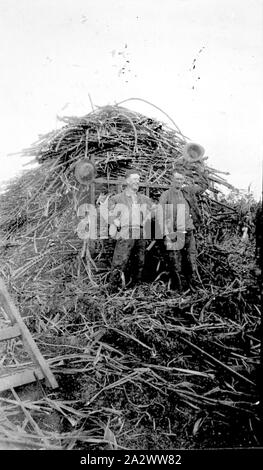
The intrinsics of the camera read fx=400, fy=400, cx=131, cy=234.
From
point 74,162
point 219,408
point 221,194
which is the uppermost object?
point 74,162

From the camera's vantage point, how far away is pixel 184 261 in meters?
5.10

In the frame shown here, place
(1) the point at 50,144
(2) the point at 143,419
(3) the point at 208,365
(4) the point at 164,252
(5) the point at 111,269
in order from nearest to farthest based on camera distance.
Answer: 1. (2) the point at 143,419
2. (3) the point at 208,365
3. (5) the point at 111,269
4. (4) the point at 164,252
5. (1) the point at 50,144

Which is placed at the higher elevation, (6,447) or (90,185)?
(90,185)

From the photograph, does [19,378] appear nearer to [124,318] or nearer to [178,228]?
[124,318]

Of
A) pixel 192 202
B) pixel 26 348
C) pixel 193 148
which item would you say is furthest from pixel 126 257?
pixel 26 348

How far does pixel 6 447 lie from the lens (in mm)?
2494

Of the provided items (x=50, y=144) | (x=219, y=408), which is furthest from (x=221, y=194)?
(x=219, y=408)

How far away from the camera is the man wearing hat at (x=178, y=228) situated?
16.4 ft

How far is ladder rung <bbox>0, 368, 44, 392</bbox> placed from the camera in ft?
9.49

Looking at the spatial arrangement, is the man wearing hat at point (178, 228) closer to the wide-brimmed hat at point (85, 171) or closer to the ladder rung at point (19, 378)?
the wide-brimmed hat at point (85, 171)

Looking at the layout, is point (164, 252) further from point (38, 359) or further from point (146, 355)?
point (38, 359)

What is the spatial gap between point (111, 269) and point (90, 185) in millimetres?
1194

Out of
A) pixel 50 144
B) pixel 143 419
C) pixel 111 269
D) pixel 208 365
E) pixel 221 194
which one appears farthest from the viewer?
pixel 221 194

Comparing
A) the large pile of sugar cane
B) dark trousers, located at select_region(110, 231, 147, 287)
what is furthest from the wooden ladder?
dark trousers, located at select_region(110, 231, 147, 287)
